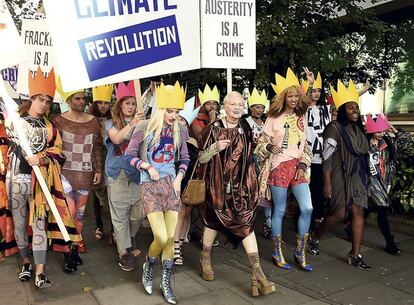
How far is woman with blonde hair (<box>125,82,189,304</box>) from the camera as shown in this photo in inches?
142

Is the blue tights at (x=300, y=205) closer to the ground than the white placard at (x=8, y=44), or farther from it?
closer to the ground

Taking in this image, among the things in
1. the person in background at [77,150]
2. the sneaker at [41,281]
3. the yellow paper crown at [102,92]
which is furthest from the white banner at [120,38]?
the sneaker at [41,281]

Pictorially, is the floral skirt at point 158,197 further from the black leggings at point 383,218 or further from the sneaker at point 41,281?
the black leggings at point 383,218

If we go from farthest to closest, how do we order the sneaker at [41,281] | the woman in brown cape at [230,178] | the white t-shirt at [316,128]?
1. the white t-shirt at [316,128]
2. the woman in brown cape at [230,178]
3. the sneaker at [41,281]

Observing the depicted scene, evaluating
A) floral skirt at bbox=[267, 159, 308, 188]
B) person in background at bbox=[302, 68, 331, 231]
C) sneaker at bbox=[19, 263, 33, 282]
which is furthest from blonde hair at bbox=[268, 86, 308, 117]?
sneaker at bbox=[19, 263, 33, 282]

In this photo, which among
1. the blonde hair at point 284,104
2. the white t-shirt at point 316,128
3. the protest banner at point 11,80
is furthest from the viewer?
the protest banner at point 11,80

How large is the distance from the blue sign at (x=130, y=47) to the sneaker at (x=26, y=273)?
2008 millimetres

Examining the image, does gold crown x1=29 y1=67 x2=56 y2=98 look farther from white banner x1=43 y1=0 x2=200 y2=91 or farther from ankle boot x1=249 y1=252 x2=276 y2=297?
ankle boot x1=249 y1=252 x2=276 y2=297

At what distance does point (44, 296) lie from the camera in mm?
3758

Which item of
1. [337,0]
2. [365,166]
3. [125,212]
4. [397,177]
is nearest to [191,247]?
[125,212]

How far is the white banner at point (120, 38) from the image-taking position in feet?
11.4

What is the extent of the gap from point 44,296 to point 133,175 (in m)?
1.34

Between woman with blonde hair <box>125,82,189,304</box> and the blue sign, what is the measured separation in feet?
1.38

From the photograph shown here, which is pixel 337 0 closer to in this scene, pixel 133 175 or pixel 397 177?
pixel 397 177
